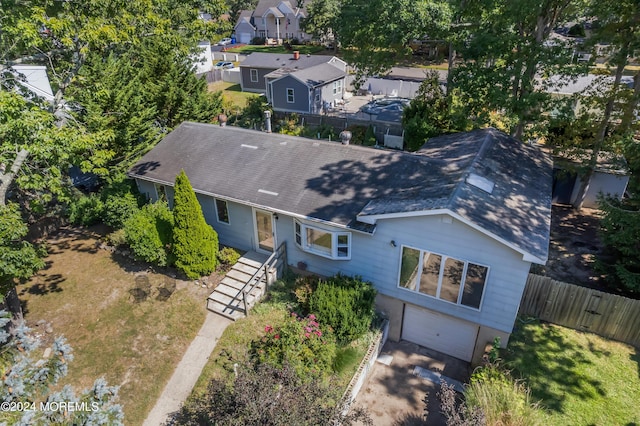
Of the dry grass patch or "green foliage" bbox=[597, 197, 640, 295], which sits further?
"green foliage" bbox=[597, 197, 640, 295]

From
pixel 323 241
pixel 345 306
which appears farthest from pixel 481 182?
pixel 345 306

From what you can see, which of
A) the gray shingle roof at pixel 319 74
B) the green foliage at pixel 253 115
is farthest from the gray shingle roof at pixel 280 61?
the green foliage at pixel 253 115

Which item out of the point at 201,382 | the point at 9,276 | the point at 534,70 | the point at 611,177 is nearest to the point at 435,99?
the point at 534,70

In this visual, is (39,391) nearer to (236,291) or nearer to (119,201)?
(236,291)

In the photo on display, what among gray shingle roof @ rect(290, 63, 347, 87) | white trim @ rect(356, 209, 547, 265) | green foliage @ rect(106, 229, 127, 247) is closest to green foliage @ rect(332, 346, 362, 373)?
white trim @ rect(356, 209, 547, 265)

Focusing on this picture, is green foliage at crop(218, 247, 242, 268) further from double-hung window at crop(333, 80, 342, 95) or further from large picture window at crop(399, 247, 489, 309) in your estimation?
double-hung window at crop(333, 80, 342, 95)

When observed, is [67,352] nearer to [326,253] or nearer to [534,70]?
[326,253]

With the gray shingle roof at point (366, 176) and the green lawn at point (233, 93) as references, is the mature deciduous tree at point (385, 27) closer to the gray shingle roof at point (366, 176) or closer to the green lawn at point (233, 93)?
the gray shingle roof at point (366, 176)
